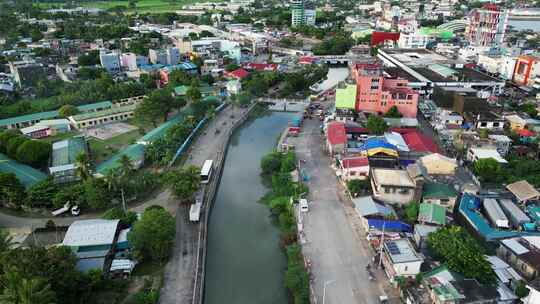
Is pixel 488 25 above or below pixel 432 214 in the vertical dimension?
above

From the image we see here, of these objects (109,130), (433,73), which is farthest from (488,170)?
(109,130)

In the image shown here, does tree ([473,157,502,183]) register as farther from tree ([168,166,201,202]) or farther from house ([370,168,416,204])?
tree ([168,166,201,202])

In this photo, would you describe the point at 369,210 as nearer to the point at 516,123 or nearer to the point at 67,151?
the point at 516,123

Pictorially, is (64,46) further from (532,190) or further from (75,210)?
(532,190)

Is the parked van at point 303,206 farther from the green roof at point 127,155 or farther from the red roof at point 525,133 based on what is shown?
the red roof at point 525,133

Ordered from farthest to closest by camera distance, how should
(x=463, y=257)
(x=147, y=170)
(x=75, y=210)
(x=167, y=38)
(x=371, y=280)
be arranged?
(x=167, y=38), (x=147, y=170), (x=75, y=210), (x=371, y=280), (x=463, y=257)

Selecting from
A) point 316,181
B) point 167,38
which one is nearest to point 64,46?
point 167,38
